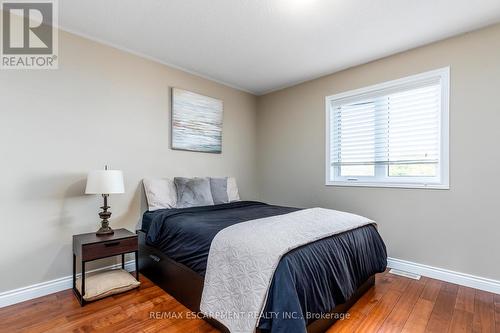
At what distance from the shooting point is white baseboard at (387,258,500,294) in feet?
7.53

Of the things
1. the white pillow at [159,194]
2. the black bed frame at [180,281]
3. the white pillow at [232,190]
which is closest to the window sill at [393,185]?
the black bed frame at [180,281]

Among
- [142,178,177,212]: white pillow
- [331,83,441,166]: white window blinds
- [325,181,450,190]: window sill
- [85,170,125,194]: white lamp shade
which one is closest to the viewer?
[85,170,125,194]: white lamp shade

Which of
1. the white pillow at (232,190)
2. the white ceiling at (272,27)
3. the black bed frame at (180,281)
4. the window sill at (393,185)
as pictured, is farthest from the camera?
the white pillow at (232,190)

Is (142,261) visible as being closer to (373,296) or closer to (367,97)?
(373,296)

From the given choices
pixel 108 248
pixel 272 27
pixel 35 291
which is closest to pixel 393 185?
pixel 272 27

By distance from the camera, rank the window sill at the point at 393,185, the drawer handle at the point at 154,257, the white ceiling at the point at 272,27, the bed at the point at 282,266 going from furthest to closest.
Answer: the window sill at the point at 393,185, the drawer handle at the point at 154,257, the white ceiling at the point at 272,27, the bed at the point at 282,266

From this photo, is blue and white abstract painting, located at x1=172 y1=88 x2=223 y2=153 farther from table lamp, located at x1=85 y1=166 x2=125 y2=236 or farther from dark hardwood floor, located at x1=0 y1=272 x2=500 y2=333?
dark hardwood floor, located at x1=0 y1=272 x2=500 y2=333

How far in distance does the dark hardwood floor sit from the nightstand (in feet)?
0.75

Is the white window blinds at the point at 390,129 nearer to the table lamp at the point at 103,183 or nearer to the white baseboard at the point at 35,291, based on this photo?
the table lamp at the point at 103,183

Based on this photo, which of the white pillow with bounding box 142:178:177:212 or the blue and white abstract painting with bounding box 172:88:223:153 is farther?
the blue and white abstract painting with bounding box 172:88:223:153

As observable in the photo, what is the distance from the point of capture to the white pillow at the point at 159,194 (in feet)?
9.28

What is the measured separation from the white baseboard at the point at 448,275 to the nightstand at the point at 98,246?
9.27 feet

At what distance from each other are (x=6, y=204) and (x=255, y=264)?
7.15 feet

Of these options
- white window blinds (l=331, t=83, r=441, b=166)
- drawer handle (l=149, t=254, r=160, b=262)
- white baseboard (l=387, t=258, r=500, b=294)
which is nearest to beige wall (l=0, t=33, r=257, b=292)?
drawer handle (l=149, t=254, r=160, b=262)
